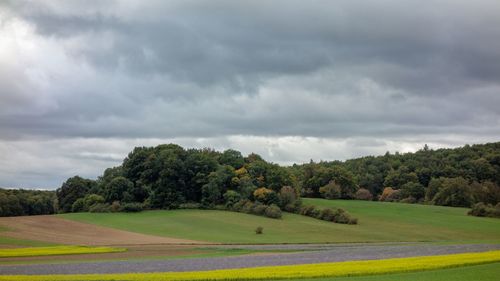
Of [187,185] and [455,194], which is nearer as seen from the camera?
[187,185]

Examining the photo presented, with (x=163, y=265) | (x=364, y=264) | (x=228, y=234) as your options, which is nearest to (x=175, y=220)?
(x=228, y=234)

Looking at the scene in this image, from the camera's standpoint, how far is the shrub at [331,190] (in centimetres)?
16638

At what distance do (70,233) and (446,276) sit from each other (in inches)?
2906

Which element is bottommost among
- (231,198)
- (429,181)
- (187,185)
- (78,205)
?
(78,205)

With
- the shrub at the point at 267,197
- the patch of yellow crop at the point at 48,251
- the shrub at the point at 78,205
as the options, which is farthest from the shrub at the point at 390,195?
the patch of yellow crop at the point at 48,251

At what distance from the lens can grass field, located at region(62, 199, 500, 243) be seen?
328 ft

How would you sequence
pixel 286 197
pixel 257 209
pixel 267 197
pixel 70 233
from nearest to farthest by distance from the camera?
1. pixel 70 233
2. pixel 257 209
3. pixel 267 197
4. pixel 286 197

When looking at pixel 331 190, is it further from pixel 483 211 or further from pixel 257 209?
pixel 257 209

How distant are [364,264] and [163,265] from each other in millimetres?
17757

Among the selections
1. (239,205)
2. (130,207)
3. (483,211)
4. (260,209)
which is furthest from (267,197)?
(483,211)

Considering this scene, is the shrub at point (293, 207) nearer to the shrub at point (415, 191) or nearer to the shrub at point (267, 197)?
the shrub at point (267, 197)

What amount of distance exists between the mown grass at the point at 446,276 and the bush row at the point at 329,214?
81682 mm

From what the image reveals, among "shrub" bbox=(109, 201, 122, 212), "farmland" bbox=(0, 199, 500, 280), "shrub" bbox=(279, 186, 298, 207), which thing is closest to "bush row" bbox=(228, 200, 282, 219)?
"farmland" bbox=(0, 199, 500, 280)

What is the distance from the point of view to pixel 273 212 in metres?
126
